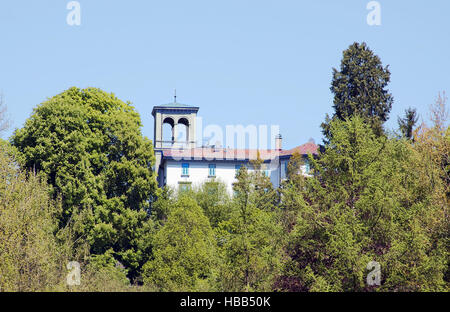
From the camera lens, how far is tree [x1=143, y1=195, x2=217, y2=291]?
40125 millimetres

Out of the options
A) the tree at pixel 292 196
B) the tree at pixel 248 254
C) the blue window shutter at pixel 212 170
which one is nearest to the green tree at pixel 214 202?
the tree at pixel 292 196

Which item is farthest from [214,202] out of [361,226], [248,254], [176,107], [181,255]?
[361,226]

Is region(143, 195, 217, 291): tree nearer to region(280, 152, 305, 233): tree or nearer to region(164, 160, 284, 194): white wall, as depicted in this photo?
region(280, 152, 305, 233): tree

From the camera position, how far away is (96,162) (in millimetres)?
50000

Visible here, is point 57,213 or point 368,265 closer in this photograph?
point 368,265

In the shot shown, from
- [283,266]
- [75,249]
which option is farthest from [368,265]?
[75,249]

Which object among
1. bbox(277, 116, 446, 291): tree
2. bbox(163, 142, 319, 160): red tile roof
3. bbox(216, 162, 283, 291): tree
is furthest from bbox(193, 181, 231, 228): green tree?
bbox(216, 162, 283, 291): tree

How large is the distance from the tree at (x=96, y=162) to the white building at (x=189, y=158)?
104ft

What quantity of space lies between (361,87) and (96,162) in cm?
1868

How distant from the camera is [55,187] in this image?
47.2 metres

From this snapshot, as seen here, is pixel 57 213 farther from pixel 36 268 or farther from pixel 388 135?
pixel 388 135

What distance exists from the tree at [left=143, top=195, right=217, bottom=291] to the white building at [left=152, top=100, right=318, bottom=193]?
4144 cm

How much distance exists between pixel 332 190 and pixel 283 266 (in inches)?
156

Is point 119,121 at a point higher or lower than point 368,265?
higher
